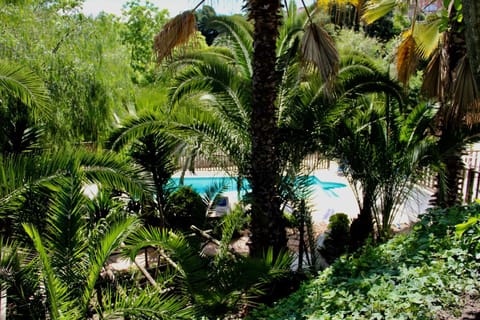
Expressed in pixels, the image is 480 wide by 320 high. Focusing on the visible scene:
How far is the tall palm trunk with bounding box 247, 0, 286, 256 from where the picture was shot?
6055 millimetres

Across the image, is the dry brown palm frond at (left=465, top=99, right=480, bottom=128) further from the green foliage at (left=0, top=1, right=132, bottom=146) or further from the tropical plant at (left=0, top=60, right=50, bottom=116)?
the tropical plant at (left=0, top=60, right=50, bottom=116)

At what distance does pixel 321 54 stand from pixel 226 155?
231 cm

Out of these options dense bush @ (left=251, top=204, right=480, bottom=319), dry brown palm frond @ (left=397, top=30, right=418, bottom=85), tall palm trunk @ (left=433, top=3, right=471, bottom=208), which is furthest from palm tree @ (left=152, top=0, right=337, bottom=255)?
tall palm trunk @ (left=433, top=3, right=471, bottom=208)

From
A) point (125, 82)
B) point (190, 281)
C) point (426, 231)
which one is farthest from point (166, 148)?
point (426, 231)

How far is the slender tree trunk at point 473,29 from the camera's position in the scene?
3.28m

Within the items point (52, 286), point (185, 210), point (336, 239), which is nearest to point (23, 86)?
point (52, 286)

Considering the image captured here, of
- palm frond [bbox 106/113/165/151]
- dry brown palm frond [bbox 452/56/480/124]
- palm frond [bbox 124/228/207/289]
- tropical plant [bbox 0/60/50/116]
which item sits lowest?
palm frond [bbox 124/228/207/289]

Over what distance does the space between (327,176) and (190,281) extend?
1280 cm

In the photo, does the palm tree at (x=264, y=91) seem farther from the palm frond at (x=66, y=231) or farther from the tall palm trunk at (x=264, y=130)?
the palm frond at (x=66, y=231)

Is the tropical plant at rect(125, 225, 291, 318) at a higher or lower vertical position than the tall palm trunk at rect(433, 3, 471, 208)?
lower

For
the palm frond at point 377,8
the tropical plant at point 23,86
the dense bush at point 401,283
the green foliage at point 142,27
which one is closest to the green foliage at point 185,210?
the tropical plant at point 23,86

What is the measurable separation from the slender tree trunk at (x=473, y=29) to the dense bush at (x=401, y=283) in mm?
1309

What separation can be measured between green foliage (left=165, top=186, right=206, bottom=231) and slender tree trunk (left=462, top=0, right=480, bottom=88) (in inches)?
199

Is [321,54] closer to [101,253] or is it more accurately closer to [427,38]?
[427,38]
